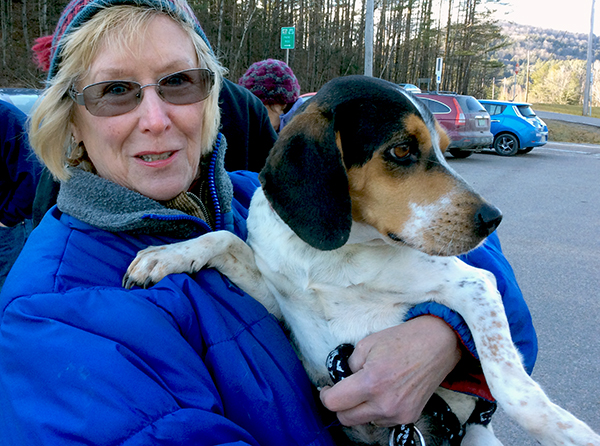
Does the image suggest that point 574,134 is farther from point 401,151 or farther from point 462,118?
point 401,151

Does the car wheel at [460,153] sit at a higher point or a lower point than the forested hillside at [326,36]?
lower

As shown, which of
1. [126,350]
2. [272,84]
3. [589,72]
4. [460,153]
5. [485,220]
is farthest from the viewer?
[589,72]

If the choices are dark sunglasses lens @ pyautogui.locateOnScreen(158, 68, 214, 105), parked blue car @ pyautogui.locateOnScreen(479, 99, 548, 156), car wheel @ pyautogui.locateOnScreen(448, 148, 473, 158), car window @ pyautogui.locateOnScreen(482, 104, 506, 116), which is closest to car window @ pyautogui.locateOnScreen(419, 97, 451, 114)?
car wheel @ pyautogui.locateOnScreen(448, 148, 473, 158)

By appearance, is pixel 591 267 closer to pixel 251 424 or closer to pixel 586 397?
pixel 586 397

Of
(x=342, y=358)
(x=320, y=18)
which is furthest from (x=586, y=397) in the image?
(x=320, y=18)

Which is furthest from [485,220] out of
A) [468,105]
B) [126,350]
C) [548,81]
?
[548,81]

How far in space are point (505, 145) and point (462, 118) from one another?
3.52 metres

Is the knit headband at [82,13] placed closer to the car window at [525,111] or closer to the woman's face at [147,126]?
the woman's face at [147,126]

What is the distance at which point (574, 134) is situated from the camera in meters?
25.0

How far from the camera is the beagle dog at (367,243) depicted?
1704 mm

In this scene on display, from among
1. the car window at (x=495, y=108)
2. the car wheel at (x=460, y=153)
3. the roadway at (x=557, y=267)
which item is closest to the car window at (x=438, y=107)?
the car wheel at (x=460, y=153)

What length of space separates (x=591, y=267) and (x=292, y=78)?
399 centimetres

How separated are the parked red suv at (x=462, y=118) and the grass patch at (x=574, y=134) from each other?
37.5 ft

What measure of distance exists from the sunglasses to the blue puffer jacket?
24 cm
